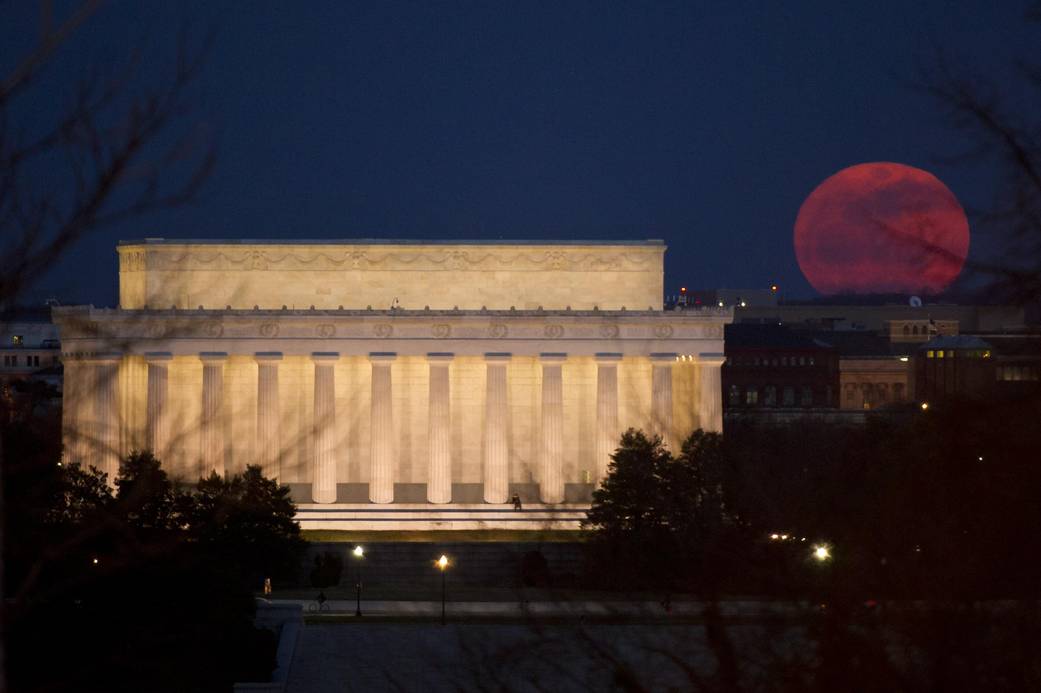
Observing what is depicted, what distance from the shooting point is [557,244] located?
96688 mm

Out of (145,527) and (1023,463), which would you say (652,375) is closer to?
(145,527)

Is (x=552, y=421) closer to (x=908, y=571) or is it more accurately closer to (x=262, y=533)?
(x=262, y=533)

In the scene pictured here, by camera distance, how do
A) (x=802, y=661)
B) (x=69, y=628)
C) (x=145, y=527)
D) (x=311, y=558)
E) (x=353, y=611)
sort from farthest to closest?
1. (x=311, y=558)
2. (x=353, y=611)
3. (x=145, y=527)
4. (x=69, y=628)
5. (x=802, y=661)

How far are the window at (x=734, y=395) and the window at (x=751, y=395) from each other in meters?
0.81

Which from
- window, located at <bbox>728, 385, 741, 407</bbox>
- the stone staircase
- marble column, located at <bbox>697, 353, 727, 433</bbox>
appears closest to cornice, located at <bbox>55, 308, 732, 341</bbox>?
marble column, located at <bbox>697, 353, 727, 433</bbox>

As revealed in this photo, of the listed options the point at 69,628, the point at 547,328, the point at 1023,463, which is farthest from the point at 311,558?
the point at 1023,463

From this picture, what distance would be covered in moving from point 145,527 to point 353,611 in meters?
16.4

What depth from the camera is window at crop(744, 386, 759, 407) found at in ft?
544

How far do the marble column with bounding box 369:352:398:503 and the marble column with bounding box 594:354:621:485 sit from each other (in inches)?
440

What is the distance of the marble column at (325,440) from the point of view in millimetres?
90750

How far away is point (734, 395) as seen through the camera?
16425 centimetres

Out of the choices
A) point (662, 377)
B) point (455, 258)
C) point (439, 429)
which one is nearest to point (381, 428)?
point (439, 429)

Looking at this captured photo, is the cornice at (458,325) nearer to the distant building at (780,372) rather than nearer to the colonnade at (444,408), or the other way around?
the colonnade at (444,408)

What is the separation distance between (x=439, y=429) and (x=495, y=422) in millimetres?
3050
